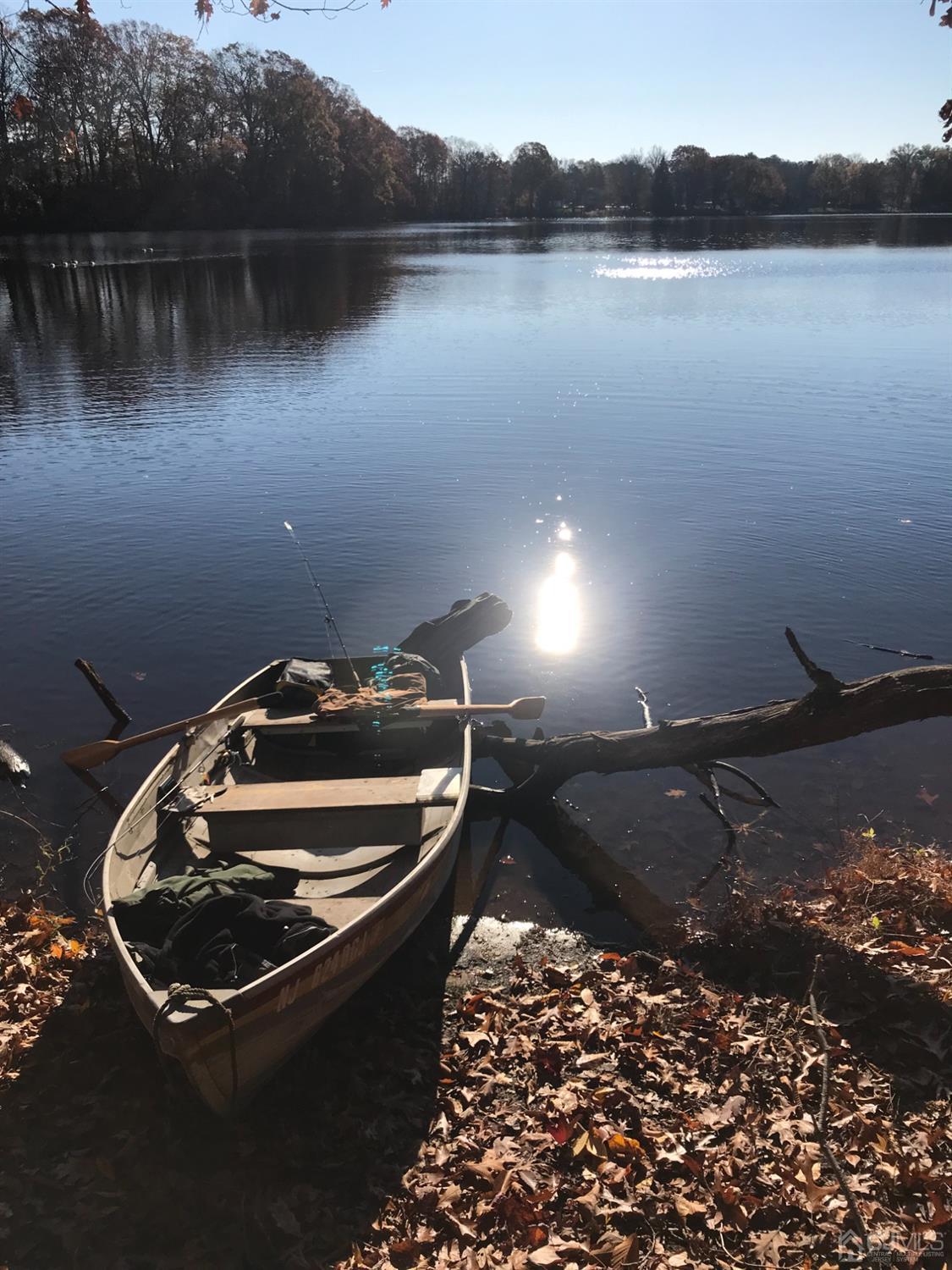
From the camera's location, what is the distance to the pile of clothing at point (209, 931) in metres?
6.16

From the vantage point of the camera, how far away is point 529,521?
20375 mm

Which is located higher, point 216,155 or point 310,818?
point 216,155

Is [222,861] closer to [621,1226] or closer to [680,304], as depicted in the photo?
[621,1226]

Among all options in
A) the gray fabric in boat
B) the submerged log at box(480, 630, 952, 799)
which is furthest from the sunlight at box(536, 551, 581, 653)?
the gray fabric in boat

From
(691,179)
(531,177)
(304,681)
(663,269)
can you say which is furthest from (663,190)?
(304,681)

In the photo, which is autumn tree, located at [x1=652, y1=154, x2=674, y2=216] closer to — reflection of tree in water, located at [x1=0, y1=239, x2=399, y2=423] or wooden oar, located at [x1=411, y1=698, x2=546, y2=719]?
reflection of tree in water, located at [x1=0, y1=239, x2=399, y2=423]

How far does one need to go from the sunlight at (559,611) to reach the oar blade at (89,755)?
727 cm

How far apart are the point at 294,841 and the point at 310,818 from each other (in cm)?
26

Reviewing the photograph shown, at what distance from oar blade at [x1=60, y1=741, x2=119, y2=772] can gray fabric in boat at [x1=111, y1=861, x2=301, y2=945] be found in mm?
2867

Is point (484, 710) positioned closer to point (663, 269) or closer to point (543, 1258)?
point (543, 1258)

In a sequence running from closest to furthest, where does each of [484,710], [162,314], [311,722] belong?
[484,710] → [311,722] → [162,314]

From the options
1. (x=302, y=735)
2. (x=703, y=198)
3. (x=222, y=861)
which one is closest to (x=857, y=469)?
(x=302, y=735)

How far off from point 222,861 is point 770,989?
16.2ft
